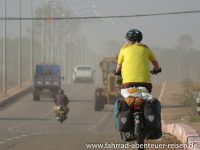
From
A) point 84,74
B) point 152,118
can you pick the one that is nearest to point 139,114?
point 152,118

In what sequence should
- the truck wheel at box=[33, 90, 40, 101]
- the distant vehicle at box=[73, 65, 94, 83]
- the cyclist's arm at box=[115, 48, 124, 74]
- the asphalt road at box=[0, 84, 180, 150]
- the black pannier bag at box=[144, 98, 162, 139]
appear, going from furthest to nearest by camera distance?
the distant vehicle at box=[73, 65, 94, 83]
the truck wheel at box=[33, 90, 40, 101]
the asphalt road at box=[0, 84, 180, 150]
the cyclist's arm at box=[115, 48, 124, 74]
the black pannier bag at box=[144, 98, 162, 139]

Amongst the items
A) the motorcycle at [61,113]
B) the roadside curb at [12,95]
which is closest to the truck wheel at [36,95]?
the roadside curb at [12,95]

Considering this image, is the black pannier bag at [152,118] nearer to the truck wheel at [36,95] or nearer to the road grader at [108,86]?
the road grader at [108,86]

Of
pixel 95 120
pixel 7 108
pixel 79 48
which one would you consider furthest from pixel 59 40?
pixel 95 120

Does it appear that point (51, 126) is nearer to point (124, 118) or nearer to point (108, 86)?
point (108, 86)

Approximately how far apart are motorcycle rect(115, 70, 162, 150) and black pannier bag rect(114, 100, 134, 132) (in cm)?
3

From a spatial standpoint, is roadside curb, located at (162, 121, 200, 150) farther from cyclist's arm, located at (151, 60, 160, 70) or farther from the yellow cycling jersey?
the yellow cycling jersey

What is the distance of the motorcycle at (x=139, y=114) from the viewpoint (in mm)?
8703

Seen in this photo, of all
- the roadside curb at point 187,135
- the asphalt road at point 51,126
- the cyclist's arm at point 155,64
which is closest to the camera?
the cyclist's arm at point 155,64

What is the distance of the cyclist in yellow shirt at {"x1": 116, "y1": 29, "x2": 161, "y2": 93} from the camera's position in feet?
29.5

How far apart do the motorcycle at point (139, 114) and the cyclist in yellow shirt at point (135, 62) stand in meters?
0.11

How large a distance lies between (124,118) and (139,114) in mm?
195

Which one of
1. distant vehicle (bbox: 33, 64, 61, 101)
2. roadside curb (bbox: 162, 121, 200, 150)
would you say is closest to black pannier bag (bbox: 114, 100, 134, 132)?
roadside curb (bbox: 162, 121, 200, 150)

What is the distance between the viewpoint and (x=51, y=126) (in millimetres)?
28281
